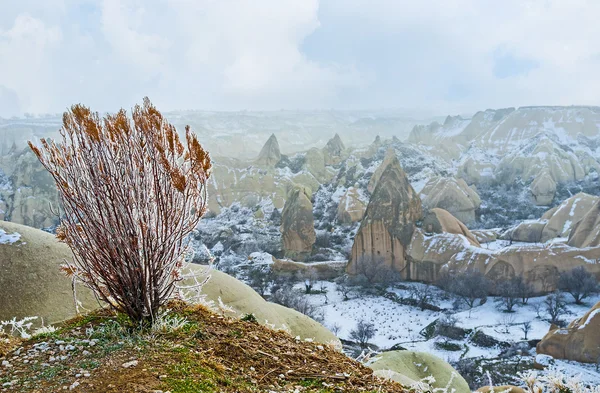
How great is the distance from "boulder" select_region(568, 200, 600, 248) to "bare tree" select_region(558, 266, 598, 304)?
4413 millimetres

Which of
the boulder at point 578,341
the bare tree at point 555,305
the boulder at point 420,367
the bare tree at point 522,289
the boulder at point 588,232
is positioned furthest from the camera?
the boulder at point 588,232

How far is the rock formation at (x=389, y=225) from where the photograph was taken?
46.3 metres

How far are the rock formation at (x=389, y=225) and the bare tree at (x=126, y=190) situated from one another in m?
42.5

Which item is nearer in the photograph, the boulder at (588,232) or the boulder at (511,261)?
the boulder at (511,261)

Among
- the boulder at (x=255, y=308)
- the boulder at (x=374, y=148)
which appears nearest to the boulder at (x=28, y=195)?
the boulder at (x=255, y=308)

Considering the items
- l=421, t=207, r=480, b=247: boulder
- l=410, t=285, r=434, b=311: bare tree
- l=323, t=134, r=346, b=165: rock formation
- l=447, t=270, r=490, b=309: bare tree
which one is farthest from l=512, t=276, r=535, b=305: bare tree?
l=323, t=134, r=346, b=165: rock formation

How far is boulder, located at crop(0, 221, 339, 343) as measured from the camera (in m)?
8.55

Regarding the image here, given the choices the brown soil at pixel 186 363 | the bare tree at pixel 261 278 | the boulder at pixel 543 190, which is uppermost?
the brown soil at pixel 186 363

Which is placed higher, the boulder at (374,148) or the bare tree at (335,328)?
the boulder at (374,148)

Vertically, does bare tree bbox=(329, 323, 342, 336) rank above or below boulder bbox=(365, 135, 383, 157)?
below

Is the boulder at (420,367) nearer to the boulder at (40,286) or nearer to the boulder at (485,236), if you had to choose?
the boulder at (40,286)

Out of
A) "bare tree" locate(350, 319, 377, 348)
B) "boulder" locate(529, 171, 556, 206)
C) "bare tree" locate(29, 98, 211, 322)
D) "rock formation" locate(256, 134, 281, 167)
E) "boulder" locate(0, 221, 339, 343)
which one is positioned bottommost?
"bare tree" locate(350, 319, 377, 348)

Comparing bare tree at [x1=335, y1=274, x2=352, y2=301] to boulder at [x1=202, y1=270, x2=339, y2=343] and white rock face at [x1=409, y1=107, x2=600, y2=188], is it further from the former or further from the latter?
white rock face at [x1=409, y1=107, x2=600, y2=188]

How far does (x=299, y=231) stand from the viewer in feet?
185
